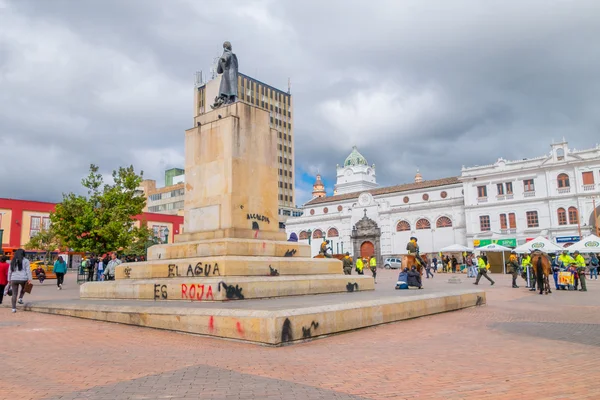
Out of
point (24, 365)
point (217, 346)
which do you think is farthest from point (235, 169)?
point (24, 365)

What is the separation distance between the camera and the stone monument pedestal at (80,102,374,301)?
31.8 ft

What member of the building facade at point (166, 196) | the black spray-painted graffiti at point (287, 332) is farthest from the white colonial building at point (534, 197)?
the building facade at point (166, 196)

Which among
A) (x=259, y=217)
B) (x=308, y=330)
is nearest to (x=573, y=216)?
(x=259, y=217)

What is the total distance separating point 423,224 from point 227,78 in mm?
44888

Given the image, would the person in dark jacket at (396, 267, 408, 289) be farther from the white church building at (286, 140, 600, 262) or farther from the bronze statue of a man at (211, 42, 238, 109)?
the white church building at (286, 140, 600, 262)

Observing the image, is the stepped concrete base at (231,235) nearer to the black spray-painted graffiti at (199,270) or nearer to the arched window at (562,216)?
the black spray-painted graffiti at (199,270)

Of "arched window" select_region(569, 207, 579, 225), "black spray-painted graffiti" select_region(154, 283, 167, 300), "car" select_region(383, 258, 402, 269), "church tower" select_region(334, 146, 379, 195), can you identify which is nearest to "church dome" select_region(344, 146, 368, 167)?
"church tower" select_region(334, 146, 379, 195)

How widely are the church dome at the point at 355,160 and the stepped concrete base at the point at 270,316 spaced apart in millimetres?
69936

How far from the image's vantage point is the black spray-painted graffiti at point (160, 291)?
969cm

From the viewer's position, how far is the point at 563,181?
4503 centimetres

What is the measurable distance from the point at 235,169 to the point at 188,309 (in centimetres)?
493

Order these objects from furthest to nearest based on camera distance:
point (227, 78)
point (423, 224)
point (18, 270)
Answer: point (423, 224)
point (227, 78)
point (18, 270)

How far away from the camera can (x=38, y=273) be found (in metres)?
27.6

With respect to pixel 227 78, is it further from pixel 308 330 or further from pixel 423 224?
pixel 423 224
